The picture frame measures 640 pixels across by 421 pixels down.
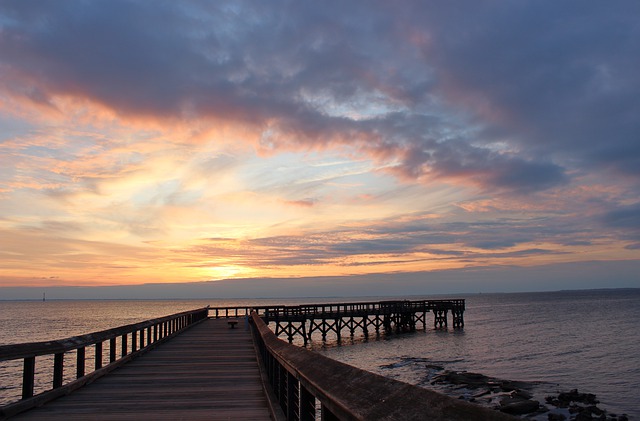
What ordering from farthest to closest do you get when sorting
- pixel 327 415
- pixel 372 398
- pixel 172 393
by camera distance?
pixel 172 393 < pixel 327 415 < pixel 372 398

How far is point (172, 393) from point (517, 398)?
19.2 meters

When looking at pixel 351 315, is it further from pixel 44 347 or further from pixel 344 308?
pixel 44 347

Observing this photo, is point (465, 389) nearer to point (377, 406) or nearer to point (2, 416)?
point (2, 416)

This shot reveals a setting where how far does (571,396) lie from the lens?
22.7 m

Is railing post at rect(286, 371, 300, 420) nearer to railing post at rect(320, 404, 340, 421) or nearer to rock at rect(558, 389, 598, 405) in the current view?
railing post at rect(320, 404, 340, 421)

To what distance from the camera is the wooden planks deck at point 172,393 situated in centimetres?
631

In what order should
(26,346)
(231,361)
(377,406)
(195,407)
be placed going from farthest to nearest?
(231,361) → (195,407) → (26,346) → (377,406)

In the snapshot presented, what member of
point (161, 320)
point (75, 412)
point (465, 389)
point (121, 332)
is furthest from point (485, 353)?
point (75, 412)

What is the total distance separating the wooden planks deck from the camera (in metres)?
6.31

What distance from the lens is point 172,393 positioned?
7844 millimetres

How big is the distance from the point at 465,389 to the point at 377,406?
2513 centimetres

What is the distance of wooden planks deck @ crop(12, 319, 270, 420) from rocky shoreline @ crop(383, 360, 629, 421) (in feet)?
31.1

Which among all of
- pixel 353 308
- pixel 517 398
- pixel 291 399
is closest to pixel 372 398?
pixel 291 399

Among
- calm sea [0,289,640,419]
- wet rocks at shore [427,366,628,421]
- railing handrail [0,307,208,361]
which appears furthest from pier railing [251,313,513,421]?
calm sea [0,289,640,419]
